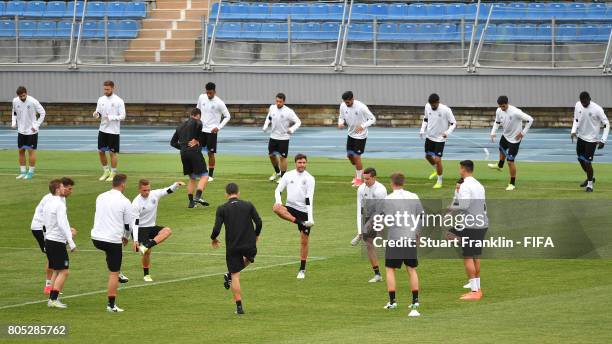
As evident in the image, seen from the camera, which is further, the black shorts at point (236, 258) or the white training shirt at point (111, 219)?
the white training shirt at point (111, 219)

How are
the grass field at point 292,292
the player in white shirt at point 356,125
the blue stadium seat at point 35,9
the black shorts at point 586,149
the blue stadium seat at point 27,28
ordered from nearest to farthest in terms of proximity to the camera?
the grass field at point 292,292, the black shorts at point 586,149, the player in white shirt at point 356,125, the blue stadium seat at point 27,28, the blue stadium seat at point 35,9

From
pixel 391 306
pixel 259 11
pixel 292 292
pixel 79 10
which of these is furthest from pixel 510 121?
pixel 79 10

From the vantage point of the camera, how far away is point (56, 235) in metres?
17.7

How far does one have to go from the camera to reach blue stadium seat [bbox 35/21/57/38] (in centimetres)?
4466

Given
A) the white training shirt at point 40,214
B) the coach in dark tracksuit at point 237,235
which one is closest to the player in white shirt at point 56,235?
the white training shirt at point 40,214

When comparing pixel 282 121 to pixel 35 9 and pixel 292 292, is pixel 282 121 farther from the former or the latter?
pixel 35 9

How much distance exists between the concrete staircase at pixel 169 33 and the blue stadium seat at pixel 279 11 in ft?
8.34

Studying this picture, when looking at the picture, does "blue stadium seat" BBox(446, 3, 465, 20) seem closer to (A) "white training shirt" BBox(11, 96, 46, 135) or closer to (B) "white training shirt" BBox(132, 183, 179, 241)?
(A) "white training shirt" BBox(11, 96, 46, 135)

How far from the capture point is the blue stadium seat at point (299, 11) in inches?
1725

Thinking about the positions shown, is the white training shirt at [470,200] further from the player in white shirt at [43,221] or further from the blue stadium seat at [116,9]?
the blue stadium seat at [116,9]

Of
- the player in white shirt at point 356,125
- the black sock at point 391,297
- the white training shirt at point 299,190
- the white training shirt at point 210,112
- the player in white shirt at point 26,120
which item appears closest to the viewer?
the black sock at point 391,297

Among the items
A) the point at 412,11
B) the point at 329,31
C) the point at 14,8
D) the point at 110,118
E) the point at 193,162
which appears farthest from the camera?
the point at 14,8

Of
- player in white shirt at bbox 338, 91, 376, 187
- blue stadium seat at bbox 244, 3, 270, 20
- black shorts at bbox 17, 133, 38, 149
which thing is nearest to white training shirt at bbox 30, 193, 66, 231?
player in white shirt at bbox 338, 91, 376, 187

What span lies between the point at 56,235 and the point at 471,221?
5.96m
